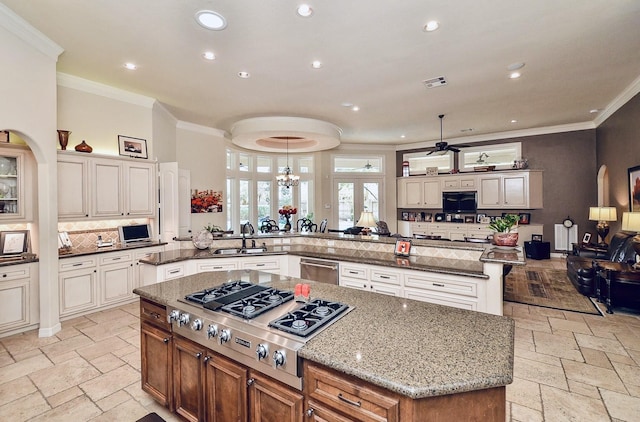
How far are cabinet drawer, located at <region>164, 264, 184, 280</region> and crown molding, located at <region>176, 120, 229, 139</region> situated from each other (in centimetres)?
392

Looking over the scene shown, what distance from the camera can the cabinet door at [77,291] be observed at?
371 cm

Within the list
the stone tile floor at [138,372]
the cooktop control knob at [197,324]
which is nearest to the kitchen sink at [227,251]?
the stone tile floor at [138,372]

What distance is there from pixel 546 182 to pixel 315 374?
8.79 meters

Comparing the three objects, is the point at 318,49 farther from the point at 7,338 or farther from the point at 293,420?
the point at 7,338

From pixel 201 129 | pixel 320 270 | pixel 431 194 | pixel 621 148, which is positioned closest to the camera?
pixel 320 270

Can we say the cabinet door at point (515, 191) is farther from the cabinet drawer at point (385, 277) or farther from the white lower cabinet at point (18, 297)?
the white lower cabinet at point (18, 297)

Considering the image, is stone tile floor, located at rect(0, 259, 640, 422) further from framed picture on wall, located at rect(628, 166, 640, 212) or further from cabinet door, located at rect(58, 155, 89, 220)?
framed picture on wall, located at rect(628, 166, 640, 212)

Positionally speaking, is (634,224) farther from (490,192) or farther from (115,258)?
(115,258)

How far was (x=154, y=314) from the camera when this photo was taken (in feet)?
6.81

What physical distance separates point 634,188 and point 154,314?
692 centimetres

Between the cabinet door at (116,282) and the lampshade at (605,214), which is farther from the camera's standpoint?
the lampshade at (605,214)

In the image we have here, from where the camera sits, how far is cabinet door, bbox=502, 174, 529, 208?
7582 millimetres

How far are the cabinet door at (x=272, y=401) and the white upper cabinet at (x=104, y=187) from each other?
395 centimetres

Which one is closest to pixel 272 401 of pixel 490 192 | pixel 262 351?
pixel 262 351
